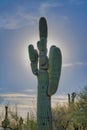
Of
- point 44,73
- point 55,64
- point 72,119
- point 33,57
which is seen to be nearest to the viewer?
point 55,64

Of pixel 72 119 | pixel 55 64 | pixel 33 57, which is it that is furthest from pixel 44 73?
pixel 72 119

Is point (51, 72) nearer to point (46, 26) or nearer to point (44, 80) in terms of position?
point (44, 80)

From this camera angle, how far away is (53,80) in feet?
56.9

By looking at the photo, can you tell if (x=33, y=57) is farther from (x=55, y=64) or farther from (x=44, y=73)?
(x=55, y=64)

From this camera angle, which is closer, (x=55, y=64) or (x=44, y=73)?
(x=55, y=64)

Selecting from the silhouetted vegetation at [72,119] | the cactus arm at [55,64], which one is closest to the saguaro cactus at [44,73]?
the cactus arm at [55,64]

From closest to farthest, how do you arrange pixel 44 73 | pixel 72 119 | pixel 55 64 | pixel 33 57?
1. pixel 55 64
2. pixel 44 73
3. pixel 33 57
4. pixel 72 119

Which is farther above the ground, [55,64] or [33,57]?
[33,57]

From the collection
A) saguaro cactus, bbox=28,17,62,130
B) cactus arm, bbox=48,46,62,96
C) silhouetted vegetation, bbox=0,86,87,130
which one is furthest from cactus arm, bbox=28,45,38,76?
silhouetted vegetation, bbox=0,86,87,130

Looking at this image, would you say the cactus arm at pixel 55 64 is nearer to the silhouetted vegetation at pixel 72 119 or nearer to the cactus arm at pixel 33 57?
the cactus arm at pixel 33 57

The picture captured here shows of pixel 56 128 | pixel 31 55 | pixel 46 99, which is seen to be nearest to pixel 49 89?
pixel 46 99

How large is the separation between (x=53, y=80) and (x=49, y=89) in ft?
2.08

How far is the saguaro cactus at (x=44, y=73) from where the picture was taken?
675 inches

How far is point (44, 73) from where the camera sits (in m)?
18.5
